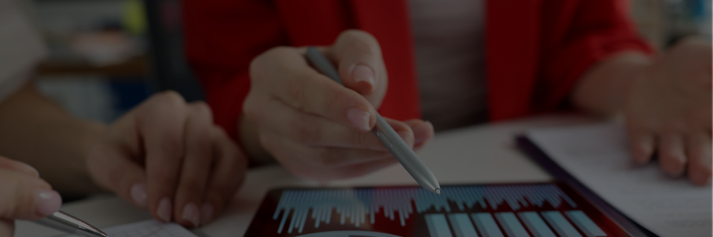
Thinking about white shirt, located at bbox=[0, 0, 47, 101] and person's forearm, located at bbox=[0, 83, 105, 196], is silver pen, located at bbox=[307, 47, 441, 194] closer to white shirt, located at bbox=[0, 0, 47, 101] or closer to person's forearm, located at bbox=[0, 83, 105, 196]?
person's forearm, located at bbox=[0, 83, 105, 196]

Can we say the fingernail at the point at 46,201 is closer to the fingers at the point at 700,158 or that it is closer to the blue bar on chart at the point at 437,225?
the blue bar on chart at the point at 437,225

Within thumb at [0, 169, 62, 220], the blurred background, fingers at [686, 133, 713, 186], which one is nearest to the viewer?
thumb at [0, 169, 62, 220]

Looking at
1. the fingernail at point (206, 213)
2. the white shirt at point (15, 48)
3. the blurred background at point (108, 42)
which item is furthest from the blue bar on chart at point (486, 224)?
the blurred background at point (108, 42)

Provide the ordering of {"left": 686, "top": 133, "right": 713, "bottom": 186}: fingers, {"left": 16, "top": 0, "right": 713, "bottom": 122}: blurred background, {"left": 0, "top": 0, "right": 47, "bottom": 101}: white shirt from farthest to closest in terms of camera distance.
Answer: {"left": 16, "top": 0, "right": 713, "bottom": 122}: blurred background → {"left": 0, "top": 0, "right": 47, "bottom": 101}: white shirt → {"left": 686, "top": 133, "right": 713, "bottom": 186}: fingers

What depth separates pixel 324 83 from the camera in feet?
0.59

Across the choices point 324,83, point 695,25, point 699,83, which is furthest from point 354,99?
point 695,25

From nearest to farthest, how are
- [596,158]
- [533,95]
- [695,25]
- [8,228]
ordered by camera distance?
[8,228]
[596,158]
[533,95]
[695,25]

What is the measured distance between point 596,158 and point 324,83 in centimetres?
20

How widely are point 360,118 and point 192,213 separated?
0.09 m

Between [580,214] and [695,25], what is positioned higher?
[695,25]

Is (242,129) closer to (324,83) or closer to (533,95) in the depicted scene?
(324,83)

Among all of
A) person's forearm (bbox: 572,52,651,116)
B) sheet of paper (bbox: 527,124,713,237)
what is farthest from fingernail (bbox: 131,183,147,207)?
person's forearm (bbox: 572,52,651,116)

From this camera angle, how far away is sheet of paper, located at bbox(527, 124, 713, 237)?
0.64ft

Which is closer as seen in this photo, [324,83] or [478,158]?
[324,83]
